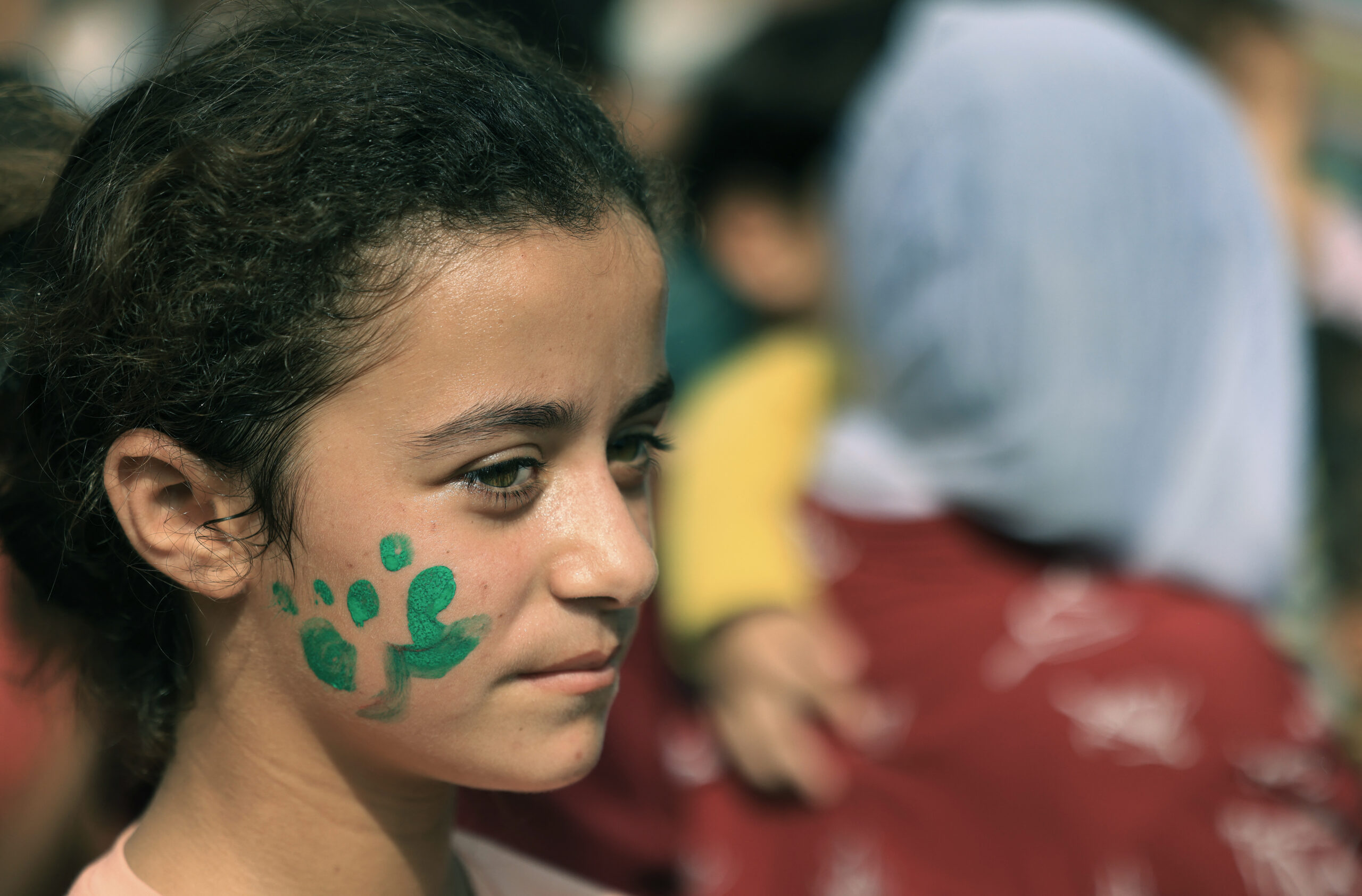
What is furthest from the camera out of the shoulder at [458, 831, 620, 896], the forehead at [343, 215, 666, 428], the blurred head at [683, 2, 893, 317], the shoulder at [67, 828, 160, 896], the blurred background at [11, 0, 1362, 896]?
the blurred head at [683, 2, 893, 317]

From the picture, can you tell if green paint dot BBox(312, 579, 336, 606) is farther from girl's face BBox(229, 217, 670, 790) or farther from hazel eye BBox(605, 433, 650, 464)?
hazel eye BBox(605, 433, 650, 464)

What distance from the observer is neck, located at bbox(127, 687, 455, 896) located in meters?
1.06

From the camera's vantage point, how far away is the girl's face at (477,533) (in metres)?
0.94

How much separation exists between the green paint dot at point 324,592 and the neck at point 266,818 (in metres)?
0.14

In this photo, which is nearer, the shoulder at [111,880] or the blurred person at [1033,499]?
the shoulder at [111,880]

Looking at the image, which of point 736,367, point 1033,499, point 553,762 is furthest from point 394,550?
point 736,367

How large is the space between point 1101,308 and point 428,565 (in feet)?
4.32

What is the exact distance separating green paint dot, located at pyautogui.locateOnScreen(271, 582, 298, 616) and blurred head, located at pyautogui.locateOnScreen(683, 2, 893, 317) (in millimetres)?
1470

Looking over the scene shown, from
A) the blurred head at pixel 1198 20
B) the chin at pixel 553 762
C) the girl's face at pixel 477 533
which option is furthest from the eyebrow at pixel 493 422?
the blurred head at pixel 1198 20

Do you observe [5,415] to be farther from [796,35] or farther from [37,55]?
[796,35]

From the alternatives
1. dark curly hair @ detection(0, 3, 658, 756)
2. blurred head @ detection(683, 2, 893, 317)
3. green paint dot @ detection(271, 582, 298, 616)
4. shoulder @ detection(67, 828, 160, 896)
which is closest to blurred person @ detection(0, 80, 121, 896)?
dark curly hair @ detection(0, 3, 658, 756)

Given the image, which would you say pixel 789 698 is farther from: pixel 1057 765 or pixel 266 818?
pixel 266 818

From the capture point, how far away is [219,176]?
937 mm

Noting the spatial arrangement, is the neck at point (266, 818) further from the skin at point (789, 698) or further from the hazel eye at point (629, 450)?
the skin at point (789, 698)
